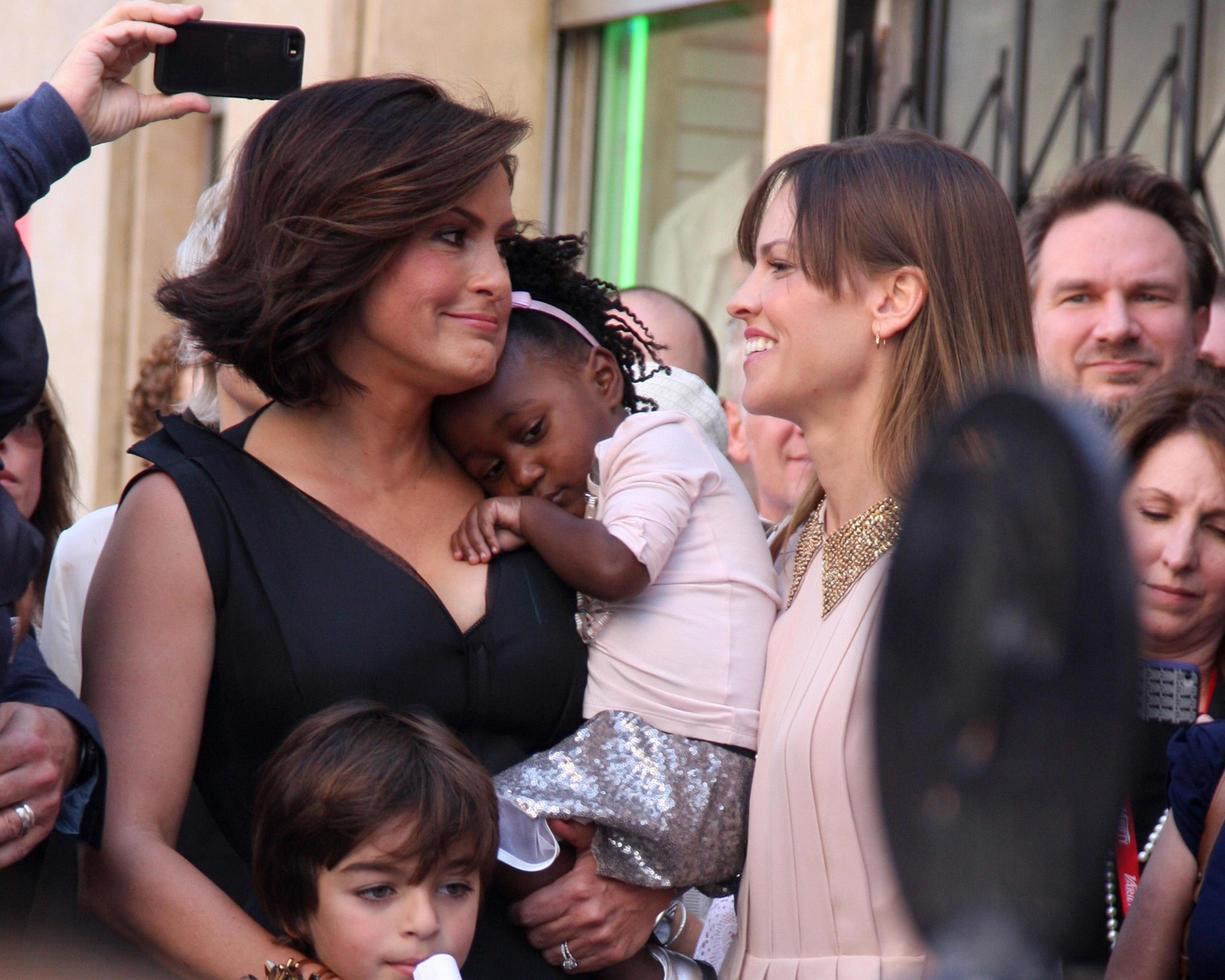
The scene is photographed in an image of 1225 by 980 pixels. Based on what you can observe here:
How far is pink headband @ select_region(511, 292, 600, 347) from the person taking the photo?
311 cm

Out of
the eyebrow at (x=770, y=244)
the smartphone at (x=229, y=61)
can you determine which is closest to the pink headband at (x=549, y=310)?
the eyebrow at (x=770, y=244)

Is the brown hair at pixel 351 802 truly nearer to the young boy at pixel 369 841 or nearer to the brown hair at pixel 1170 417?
the young boy at pixel 369 841

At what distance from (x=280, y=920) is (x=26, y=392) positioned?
899 millimetres

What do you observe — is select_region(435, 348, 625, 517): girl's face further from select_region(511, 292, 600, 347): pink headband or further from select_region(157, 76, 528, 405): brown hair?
select_region(157, 76, 528, 405): brown hair

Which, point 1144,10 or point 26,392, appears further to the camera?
point 1144,10

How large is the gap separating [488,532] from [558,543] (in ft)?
0.43

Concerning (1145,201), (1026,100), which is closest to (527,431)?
(1145,201)

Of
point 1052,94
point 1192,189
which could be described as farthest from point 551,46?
point 1192,189

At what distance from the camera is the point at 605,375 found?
10.4ft

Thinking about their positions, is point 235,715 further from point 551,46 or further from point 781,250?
point 551,46

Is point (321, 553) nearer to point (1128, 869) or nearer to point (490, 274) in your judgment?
point (490, 274)

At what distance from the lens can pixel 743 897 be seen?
2.71 meters

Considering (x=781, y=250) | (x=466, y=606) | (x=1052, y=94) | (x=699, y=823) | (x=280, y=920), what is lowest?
(x=280, y=920)

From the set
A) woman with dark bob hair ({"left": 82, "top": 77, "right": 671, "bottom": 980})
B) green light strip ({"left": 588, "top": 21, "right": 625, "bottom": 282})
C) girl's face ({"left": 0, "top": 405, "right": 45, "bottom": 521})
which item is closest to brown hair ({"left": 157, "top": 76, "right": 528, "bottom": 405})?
woman with dark bob hair ({"left": 82, "top": 77, "right": 671, "bottom": 980})
